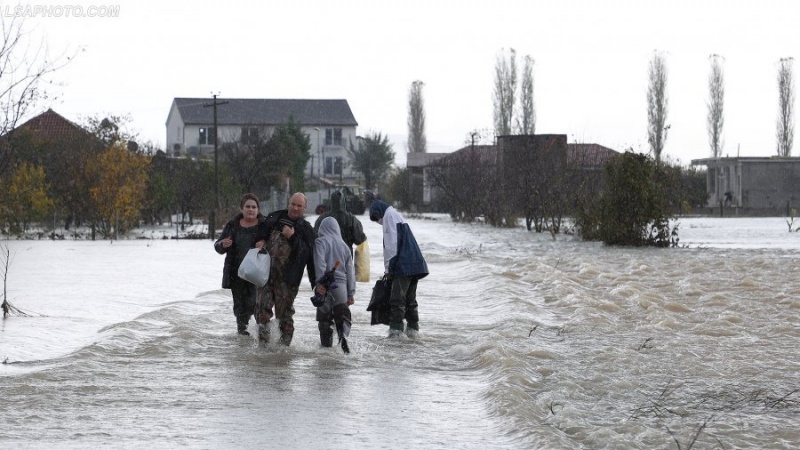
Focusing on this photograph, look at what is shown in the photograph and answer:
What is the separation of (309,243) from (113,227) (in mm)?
32284

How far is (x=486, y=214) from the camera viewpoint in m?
61.8

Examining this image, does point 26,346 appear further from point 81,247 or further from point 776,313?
point 81,247

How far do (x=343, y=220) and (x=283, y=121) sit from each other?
103514 mm

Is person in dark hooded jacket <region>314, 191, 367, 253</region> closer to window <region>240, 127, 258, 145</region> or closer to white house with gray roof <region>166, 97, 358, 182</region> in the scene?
window <region>240, 127, 258, 145</region>

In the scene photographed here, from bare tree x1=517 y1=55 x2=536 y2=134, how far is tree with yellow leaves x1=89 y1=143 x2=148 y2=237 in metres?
50.9

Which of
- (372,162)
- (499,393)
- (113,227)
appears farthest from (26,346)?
(372,162)

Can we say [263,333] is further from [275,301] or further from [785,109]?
[785,109]

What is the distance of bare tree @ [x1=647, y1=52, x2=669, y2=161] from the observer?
3261 inches

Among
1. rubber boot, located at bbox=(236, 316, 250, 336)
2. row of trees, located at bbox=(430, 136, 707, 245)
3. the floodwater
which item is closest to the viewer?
the floodwater

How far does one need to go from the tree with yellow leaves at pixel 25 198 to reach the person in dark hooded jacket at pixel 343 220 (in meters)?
29.4

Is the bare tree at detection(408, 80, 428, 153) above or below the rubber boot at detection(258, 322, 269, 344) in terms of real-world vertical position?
above

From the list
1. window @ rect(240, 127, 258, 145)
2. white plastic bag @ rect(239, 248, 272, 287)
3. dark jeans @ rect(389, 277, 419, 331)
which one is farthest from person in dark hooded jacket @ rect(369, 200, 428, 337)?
window @ rect(240, 127, 258, 145)

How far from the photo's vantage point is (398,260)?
13164mm

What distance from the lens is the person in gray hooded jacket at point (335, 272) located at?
12023 mm
